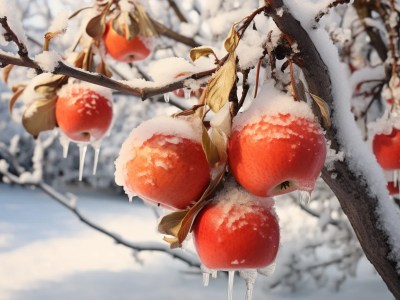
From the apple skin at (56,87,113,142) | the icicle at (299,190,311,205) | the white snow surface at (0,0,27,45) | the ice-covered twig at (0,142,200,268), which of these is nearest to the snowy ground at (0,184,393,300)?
the ice-covered twig at (0,142,200,268)

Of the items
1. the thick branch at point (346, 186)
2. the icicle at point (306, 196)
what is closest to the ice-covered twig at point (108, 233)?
the thick branch at point (346, 186)

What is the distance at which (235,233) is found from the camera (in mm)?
597

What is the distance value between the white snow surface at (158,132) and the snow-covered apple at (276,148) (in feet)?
Answer: 0.16

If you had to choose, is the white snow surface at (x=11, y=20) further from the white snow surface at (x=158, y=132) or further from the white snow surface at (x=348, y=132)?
the white snow surface at (x=348, y=132)

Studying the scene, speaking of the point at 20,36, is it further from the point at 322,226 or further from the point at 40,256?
the point at 40,256

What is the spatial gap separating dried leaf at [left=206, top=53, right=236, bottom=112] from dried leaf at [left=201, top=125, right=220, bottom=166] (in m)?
0.03

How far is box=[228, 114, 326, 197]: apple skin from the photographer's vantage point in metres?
0.56

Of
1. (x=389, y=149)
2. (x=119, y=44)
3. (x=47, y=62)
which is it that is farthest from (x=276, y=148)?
(x=119, y=44)

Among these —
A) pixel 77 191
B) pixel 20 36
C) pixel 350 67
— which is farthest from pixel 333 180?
pixel 77 191

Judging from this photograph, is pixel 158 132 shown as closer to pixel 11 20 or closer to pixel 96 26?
pixel 11 20

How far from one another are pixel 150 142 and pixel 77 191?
8.06 meters

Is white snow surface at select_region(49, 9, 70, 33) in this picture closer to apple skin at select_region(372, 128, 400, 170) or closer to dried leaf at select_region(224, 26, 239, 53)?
dried leaf at select_region(224, 26, 239, 53)

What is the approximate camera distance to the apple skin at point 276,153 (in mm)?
557

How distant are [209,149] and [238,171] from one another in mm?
41
